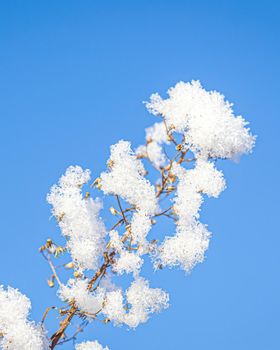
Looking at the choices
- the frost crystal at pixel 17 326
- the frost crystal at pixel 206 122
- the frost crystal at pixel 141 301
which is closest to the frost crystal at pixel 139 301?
the frost crystal at pixel 141 301

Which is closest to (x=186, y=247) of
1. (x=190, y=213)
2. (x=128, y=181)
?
(x=190, y=213)

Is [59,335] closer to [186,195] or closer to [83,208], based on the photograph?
[83,208]

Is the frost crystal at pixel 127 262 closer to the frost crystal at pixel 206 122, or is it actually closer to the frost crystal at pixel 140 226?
the frost crystal at pixel 140 226

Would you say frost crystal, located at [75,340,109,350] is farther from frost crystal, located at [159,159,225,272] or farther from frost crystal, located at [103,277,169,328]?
frost crystal, located at [159,159,225,272]

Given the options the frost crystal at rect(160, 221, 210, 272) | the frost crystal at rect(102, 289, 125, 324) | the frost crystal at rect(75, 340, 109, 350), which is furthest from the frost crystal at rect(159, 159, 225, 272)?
the frost crystal at rect(75, 340, 109, 350)

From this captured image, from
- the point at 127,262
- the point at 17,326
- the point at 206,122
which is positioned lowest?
the point at 17,326

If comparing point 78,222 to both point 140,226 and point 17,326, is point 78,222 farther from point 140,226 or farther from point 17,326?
point 17,326
